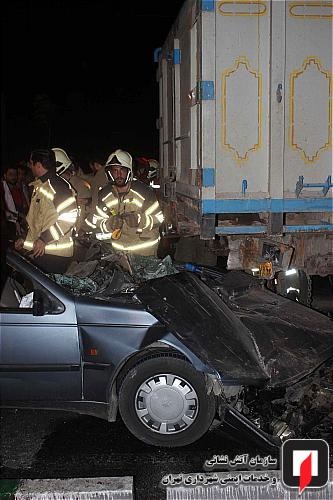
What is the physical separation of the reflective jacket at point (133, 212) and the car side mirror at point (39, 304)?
5.97 feet

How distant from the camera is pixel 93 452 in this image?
4.29 meters

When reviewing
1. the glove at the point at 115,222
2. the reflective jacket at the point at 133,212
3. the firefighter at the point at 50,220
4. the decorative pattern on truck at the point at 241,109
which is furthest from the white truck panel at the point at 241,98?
the firefighter at the point at 50,220

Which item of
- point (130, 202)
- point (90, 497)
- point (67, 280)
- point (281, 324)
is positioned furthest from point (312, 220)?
point (90, 497)

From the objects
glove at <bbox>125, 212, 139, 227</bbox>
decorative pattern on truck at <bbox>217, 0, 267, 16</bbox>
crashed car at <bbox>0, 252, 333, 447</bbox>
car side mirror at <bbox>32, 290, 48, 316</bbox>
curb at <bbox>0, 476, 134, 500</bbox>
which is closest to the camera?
curb at <bbox>0, 476, 134, 500</bbox>

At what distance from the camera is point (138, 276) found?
4969mm

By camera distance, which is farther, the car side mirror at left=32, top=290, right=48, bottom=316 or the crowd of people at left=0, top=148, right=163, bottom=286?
the crowd of people at left=0, top=148, right=163, bottom=286

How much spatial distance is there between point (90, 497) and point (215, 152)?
10.7 feet

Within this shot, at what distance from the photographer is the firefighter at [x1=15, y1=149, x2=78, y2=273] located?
5.63 m

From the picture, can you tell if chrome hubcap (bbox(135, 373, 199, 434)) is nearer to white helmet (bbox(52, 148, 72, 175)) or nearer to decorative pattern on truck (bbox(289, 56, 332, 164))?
decorative pattern on truck (bbox(289, 56, 332, 164))

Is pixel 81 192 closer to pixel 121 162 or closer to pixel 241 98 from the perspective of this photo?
pixel 121 162

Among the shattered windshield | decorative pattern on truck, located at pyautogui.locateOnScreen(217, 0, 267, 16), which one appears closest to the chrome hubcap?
the shattered windshield

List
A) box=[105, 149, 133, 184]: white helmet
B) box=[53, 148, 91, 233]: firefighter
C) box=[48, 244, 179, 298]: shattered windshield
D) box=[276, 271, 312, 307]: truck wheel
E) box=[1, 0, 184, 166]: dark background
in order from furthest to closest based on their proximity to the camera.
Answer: box=[1, 0, 184, 166]: dark background, box=[53, 148, 91, 233]: firefighter, box=[276, 271, 312, 307]: truck wheel, box=[105, 149, 133, 184]: white helmet, box=[48, 244, 179, 298]: shattered windshield

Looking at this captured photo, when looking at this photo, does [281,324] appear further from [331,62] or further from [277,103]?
[331,62]

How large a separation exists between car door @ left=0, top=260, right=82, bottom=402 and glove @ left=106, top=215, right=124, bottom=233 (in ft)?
6.56
